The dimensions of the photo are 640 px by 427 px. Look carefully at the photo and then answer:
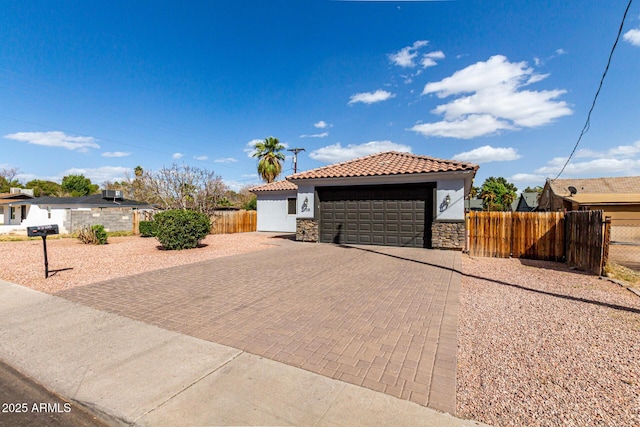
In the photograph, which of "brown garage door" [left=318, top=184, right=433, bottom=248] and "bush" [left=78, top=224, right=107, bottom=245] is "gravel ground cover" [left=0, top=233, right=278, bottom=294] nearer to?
"bush" [left=78, top=224, right=107, bottom=245]

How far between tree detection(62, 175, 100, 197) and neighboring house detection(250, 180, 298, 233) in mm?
43463

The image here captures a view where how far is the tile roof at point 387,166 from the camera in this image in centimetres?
1201

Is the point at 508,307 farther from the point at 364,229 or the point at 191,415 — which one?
the point at 364,229

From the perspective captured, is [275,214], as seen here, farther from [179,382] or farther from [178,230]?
[179,382]

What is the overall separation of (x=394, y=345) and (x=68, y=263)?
401 inches

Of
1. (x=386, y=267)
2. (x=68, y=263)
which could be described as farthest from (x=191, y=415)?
(x=68, y=263)

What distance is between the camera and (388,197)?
13023 millimetres

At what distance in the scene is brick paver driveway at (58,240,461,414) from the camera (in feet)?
10.4

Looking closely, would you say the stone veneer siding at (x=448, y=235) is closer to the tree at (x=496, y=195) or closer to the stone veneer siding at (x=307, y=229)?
the stone veneer siding at (x=307, y=229)

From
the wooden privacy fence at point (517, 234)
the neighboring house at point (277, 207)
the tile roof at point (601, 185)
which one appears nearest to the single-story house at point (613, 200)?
the tile roof at point (601, 185)

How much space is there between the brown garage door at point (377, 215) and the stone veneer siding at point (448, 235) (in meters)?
0.33

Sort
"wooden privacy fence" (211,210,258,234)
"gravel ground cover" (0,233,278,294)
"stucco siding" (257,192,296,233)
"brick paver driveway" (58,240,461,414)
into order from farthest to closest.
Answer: "wooden privacy fence" (211,210,258,234) < "stucco siding" (257,192,296,233) < "gravel ground cover" (0,233,278,294) < "brick paver driveway" (58,240,461,414)

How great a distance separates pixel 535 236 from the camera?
422 inches

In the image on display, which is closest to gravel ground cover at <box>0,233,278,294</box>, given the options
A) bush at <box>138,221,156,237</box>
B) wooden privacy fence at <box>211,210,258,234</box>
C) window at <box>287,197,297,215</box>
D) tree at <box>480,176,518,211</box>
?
bush at <box>138,221,156,237</box>
